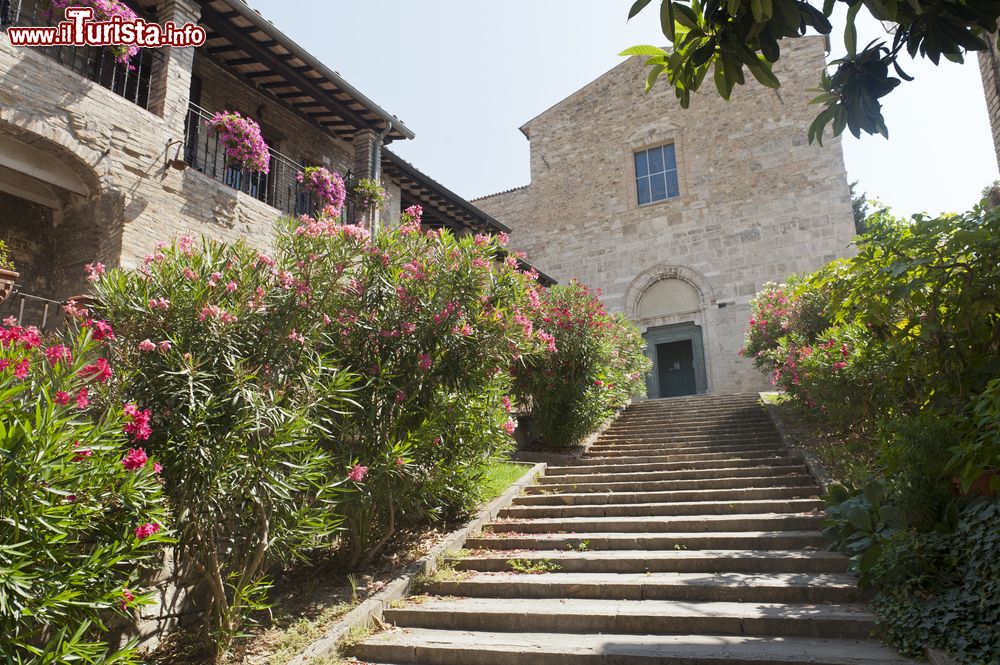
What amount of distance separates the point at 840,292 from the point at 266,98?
9532mm

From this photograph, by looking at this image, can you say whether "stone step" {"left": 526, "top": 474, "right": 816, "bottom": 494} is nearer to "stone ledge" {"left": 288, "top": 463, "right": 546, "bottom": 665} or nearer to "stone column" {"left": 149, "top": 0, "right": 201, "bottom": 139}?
"stone ledge" {"left": 288, "top": 463, "right": 546, "bottom": 665}

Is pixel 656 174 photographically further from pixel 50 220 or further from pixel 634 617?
pixel 634 617

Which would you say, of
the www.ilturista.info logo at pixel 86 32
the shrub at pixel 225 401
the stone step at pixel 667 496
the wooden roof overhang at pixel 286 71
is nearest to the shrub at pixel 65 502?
the shrub at pixel 225 401

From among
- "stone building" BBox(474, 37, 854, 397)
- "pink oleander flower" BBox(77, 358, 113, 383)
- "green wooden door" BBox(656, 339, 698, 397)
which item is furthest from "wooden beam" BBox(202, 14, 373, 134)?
"green wooden door" BBox(656, 339, 698, 397)

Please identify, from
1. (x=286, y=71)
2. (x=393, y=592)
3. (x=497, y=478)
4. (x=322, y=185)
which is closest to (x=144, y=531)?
(x=393, y=592)

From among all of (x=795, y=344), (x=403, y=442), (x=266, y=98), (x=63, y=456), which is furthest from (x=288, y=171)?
(x=795, y=344)

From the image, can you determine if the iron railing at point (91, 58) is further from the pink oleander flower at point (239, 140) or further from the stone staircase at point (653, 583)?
the stone staircase at point (653, 583)

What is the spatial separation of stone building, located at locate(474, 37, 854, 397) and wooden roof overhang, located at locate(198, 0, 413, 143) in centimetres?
1023

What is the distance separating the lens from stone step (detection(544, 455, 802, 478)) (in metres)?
8.28

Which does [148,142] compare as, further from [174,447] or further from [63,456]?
[63,456]

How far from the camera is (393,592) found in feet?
16.7

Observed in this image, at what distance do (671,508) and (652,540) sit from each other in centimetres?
97

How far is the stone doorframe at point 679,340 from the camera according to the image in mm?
17641

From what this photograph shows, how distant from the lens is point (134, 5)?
816 cm
